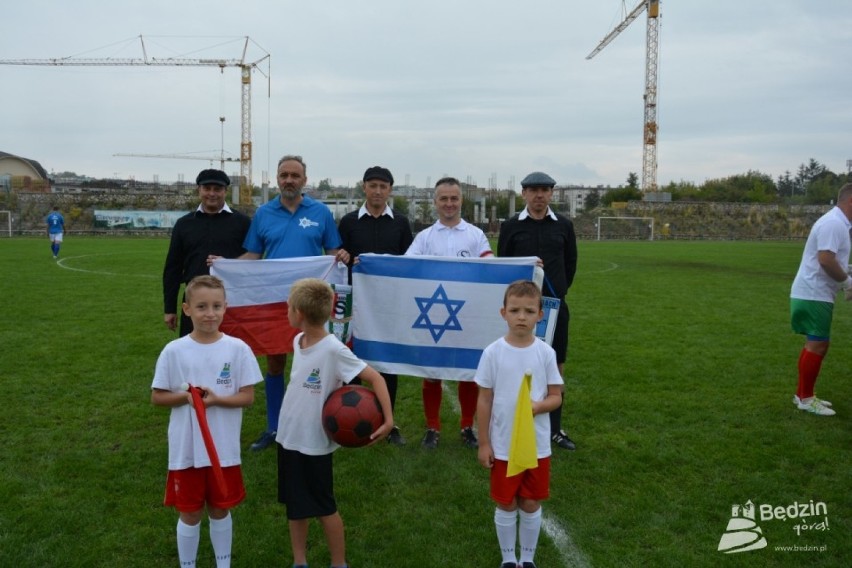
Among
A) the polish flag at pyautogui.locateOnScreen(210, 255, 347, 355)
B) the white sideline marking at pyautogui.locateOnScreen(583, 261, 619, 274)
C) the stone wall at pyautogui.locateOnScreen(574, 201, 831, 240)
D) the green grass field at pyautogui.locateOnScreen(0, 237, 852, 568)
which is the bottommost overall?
the green grass field at pyautogui.locateOnScreen(0, 237, 852, 568)

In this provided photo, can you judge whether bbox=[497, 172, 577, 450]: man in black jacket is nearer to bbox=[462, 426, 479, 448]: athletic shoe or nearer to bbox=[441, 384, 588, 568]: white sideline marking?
bbox=[462, 426, 479, 448]: athletic shoe

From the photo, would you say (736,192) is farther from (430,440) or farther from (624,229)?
(430,440)

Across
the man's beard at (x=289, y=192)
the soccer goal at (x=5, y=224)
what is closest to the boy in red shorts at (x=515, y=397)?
the man's beard at (x=289, y=192)

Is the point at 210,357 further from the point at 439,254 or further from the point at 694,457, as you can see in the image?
the point at 694,457

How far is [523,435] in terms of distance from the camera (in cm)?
358

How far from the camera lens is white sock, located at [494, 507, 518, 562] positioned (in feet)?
12.7

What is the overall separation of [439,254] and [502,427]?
2.52 m

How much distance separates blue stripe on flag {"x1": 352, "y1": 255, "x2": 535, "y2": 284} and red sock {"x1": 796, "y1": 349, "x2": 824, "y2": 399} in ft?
11.5

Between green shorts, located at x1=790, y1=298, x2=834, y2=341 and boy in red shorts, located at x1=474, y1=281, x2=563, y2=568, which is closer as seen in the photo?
boy in red shorts, located at x1=474, y1=281, x2=563, y2=568

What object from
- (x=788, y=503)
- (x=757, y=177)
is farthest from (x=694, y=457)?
(x=757, y=177)

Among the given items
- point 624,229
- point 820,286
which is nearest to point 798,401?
point 820,286

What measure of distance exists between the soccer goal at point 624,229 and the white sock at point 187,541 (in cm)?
5600

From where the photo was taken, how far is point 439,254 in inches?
239

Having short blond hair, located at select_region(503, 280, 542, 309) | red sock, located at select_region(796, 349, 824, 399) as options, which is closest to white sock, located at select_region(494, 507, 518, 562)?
short blond hair, located at select_region(503, 280, 542, 309)
